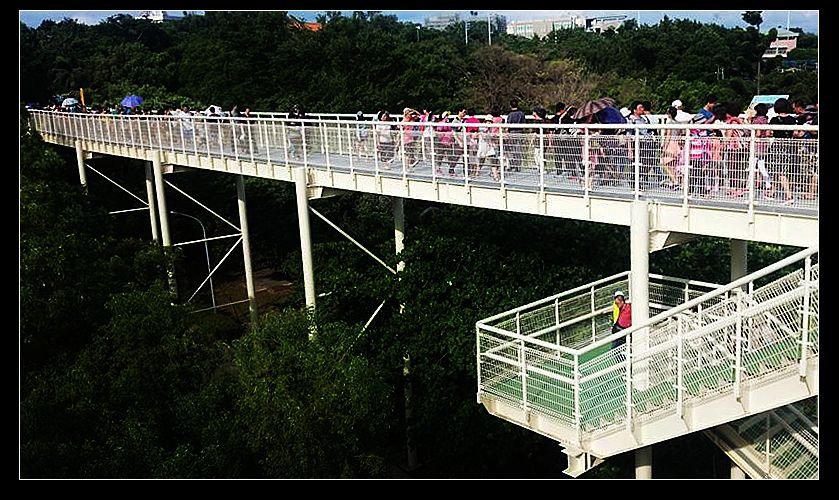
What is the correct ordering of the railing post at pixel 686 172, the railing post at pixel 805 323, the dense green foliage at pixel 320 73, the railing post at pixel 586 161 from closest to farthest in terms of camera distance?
the railing post at pixel 805 323
the railing post at pixel 686 172
the railing post at pixel 586 161
the dense green foliage at pixel 320 73

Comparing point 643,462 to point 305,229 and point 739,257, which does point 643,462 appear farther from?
point 305,229

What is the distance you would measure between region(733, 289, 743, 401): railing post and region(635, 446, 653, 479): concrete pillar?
6.21 feet

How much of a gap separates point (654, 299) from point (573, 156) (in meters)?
2.63

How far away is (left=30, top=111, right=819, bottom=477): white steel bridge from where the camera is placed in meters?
7.41

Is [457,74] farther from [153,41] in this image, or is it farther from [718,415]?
[718,415]

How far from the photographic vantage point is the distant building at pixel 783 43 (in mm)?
53688

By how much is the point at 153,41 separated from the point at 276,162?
4201 centimetres

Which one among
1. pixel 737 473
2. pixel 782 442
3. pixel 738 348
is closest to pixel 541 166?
pixel 738 348

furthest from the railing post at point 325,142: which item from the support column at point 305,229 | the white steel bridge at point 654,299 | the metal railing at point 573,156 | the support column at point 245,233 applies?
the support column at point 245,233

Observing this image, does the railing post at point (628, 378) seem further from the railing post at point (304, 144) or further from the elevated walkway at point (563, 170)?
the railing post at point (304, 144)

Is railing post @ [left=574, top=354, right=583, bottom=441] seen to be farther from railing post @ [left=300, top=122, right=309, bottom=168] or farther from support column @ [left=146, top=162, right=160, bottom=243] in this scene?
support column @ [left=146, top=162, right=160, bottom=243]

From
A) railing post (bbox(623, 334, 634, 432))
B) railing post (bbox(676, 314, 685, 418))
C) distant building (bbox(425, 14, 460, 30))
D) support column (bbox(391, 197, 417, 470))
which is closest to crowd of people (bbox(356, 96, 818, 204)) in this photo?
railing post (bbox(676, 314, 685, 418))

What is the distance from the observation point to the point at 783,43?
180 feet

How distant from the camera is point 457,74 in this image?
43375 millimetres
